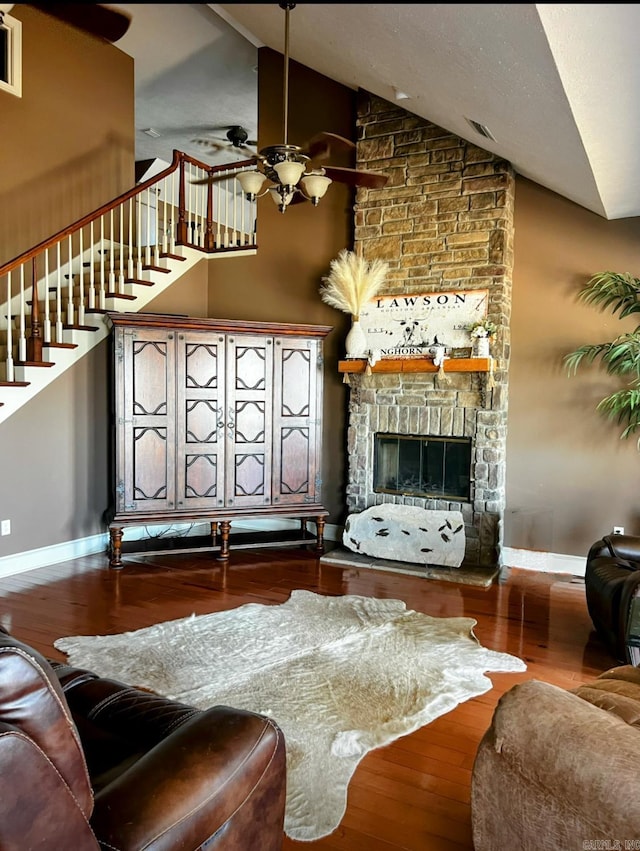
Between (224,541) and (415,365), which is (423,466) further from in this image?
(224,541)

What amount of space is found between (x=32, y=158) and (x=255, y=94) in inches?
109

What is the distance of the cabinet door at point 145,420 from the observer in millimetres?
4875

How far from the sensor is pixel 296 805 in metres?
2.03

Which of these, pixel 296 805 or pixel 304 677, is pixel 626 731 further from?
pixel 304 677

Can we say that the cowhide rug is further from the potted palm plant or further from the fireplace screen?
the potted palm plant

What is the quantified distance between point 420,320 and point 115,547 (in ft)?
10.8

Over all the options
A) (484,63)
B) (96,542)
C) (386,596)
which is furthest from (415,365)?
(96,542)

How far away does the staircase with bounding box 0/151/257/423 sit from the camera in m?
4.69

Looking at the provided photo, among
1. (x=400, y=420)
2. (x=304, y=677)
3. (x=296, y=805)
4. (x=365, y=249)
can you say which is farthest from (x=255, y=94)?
(x=296, y=805)

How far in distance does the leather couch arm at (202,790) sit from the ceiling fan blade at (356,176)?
3.21 meters

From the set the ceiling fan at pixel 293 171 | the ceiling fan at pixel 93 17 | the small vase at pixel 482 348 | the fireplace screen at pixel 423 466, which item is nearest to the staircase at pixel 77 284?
the ceiling fan at pixel 293 171

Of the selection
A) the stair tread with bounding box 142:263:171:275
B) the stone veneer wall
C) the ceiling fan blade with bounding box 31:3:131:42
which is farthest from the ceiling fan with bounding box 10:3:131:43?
the stone veneer wall

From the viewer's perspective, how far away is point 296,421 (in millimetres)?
5438

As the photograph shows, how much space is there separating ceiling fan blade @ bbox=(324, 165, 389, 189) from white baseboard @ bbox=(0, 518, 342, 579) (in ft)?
10.9
